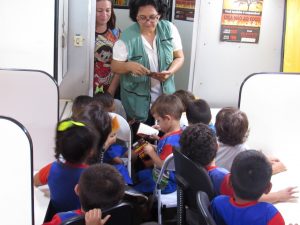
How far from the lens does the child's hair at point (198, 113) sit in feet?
6.74

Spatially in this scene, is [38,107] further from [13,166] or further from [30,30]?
[13,166]

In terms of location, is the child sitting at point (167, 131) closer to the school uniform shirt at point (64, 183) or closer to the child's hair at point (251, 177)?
the school uniform shirt at point (64, 183)

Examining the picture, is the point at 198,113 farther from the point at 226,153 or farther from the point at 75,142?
the point at 75,142

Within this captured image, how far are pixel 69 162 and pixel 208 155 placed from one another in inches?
21.4

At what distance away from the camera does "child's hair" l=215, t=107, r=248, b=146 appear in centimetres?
183

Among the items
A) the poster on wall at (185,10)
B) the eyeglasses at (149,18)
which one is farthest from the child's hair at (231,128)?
the poster on wall at (185,10)

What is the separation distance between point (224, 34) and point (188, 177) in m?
1.86

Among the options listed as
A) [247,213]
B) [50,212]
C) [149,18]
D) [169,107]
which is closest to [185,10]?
[149,18]

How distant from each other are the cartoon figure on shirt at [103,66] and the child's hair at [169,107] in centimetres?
93

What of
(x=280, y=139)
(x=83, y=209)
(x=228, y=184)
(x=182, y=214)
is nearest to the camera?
(x=83, y=209)

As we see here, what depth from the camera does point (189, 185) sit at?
1.56 meters

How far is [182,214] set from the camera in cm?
167

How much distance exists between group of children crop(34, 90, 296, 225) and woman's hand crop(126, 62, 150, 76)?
1.03 ft

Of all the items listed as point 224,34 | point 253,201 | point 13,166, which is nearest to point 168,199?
point 253,201
